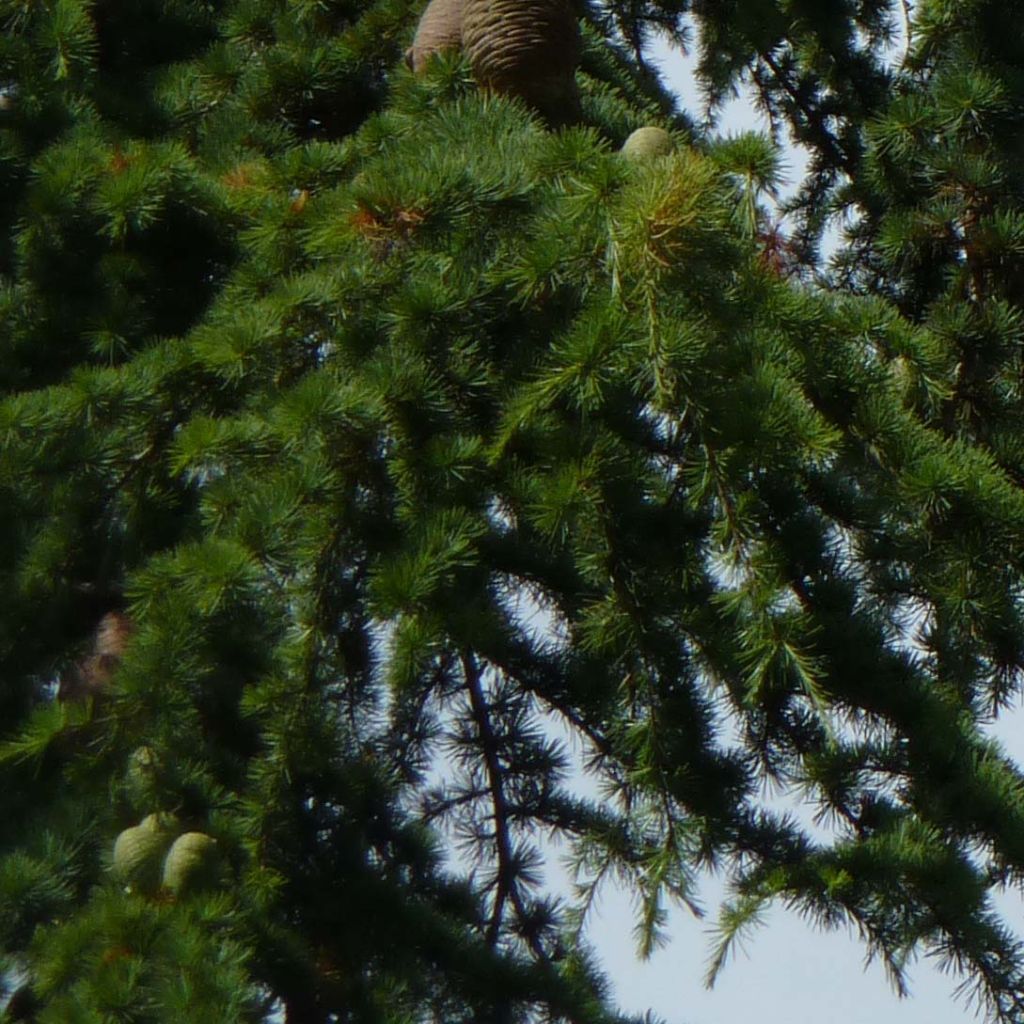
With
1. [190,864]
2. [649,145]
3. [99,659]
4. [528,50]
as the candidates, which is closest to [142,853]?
[190,864]

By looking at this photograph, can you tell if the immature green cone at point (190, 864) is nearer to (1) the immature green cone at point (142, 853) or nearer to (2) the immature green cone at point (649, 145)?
(1) the immature green cone at point (142, 853)

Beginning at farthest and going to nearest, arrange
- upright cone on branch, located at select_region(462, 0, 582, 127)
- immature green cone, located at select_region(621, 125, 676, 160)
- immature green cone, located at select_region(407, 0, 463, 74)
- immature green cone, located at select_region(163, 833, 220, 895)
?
immature green cone, located at select_region(407, 0, 463, 74) → upright cone on branch, located at select_region(462, 0, 582, 127) → immature green cone, located at select_region(621, 125, 676, 160) → immature green cone, located at select_region(163, 833, 220, 895)

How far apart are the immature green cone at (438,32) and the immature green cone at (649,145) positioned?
30 cm

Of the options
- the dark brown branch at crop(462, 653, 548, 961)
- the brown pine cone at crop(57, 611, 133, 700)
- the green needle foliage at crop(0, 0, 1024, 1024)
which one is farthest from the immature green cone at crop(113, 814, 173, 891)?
the dark brown branch at crop(462, 653, 548, 961)

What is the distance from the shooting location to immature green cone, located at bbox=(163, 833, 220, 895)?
106 centimetres

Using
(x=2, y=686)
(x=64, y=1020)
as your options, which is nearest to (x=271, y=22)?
(x=2, y=686)

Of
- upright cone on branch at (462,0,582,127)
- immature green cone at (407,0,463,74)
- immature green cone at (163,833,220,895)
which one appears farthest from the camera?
immature green cone at (407,0,463,74)

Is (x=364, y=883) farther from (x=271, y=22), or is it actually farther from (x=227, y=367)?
(x=271, y=22)

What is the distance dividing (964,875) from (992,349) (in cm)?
92

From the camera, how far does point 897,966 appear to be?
3.65 feet

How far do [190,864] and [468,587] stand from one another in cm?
27

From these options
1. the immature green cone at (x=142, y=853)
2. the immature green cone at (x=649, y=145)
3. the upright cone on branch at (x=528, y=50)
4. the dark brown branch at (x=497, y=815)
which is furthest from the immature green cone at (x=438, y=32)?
the immature green cone at (x=142, y=853)

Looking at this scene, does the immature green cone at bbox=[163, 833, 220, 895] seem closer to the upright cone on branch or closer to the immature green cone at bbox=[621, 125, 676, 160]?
the immature green cone at bbox=[621, 125, 676, 160]

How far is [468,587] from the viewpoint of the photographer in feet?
3.89
